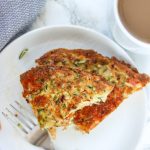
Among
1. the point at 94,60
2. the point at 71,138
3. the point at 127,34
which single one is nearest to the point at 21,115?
the point at 71,138

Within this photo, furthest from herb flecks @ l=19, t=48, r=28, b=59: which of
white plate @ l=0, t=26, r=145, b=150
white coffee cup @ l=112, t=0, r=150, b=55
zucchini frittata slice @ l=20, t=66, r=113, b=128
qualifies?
white coffee cup @ l=112, t=0, r=150, b=55

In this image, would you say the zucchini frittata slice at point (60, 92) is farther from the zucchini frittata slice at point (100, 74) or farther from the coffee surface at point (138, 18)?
the coffee surface at point (138, 18)

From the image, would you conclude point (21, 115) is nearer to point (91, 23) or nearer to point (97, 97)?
point (97, 97)

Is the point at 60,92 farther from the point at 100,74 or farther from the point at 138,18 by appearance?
the point at 138,18

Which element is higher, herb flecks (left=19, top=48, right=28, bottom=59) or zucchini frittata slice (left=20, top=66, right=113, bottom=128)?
herb flecks (left=19, top=48, right=28, bottom=59)

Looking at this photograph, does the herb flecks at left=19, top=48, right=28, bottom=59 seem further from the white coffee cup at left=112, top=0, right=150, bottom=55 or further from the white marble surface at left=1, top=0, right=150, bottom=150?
the white coffee cup at left=112, top=0, right=150, bottom=55

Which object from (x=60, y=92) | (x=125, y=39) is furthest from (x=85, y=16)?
(x=60, y=92)
